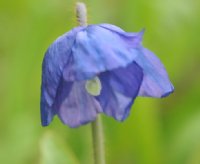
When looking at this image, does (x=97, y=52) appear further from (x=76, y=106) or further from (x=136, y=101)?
(x=136, y=101)

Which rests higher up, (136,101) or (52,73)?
(52,73)

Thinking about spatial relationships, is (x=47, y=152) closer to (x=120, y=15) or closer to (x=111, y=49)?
(x=111, y=49)

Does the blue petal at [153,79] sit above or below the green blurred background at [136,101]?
above

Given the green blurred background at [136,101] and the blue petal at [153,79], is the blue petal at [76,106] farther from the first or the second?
the green blurred background at [136,101]

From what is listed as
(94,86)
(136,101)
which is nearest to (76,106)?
(94,86)

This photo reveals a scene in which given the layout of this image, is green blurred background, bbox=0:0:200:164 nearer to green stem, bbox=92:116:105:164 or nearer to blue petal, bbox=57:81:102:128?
blue petal, bbox=57:81:102:128

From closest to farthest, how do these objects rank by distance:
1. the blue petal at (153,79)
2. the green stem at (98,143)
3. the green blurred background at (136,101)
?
1. the green stem at (98,143)
2. the blue petal at (153,79)
3. the green blurred background at (136,101)

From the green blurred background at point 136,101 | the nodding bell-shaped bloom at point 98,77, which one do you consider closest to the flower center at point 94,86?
the nodding bell-shaped bloom at point 98,77
